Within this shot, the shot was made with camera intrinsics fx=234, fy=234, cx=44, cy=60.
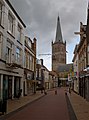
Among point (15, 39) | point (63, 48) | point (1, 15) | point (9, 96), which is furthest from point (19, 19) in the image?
point (63, 48)

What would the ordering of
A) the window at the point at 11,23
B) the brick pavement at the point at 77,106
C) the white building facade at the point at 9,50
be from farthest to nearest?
the window at the point at 11,23 < the white building facade at the point at 9,50 < the brick pavement at the point at 77,106

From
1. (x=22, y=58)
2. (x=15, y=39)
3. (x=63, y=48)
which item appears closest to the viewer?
(x=15, y=39)

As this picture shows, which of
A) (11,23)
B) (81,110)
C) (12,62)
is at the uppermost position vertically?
(11,23)

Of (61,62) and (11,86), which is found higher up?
(61,62)

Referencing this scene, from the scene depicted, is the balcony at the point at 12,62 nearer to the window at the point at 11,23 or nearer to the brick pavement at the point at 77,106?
the window at the point at 11,23

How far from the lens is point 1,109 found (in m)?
14.5

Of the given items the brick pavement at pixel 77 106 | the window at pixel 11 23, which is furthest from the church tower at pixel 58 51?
the brick pavement at pixel 77 106

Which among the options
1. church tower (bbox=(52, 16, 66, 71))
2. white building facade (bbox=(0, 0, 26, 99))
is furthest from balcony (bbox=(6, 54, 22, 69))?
church tower (bbox=(52, 16, 66, 71))

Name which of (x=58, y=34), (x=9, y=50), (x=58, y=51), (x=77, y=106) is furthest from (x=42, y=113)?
(x=58, y=51)

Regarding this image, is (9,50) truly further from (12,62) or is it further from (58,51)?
(58,51)

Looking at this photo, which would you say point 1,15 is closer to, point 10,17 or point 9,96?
point 10,17

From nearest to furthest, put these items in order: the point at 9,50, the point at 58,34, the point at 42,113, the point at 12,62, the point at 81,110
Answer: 1. the point at 42,113
2. the point at 81,110
3. the point at 9,50
4. the point at 12,62
5. the point at 58,34

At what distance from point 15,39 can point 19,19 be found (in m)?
3.85

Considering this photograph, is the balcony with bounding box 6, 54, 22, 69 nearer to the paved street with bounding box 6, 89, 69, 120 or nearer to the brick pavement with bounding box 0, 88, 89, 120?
the brick pavement with bounding box 0, 88, 89, 120
